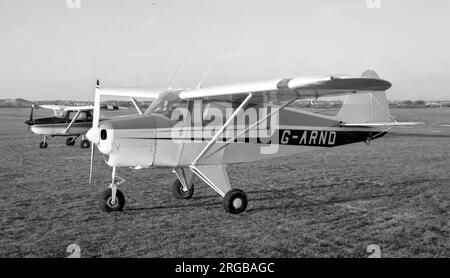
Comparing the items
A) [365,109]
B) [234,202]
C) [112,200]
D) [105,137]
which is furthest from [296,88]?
[365,109]

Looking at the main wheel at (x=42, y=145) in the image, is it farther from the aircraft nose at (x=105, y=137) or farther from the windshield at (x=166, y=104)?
the aircraft nose at (x=105, y=137)

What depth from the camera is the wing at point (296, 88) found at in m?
6.20

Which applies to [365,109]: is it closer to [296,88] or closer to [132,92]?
[296,88]

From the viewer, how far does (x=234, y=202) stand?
752cm

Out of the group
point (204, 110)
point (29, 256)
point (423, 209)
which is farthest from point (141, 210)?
point (423, 209)

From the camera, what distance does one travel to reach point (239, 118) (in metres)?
8.15

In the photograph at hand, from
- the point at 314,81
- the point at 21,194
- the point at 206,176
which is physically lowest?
the point at 21,194

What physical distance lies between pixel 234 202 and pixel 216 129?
1379 millimetres

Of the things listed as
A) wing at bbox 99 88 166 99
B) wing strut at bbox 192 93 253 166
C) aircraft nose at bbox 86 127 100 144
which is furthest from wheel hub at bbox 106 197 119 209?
wing at bbox 99 88 166 99

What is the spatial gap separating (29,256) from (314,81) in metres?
4.41

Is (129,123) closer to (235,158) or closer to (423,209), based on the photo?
(235,158)

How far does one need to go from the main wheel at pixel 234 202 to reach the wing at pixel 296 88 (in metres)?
1.72

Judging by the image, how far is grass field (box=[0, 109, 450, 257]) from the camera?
Result: 5758 millimetres

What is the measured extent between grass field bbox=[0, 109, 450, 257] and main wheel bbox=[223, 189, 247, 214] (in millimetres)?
130
